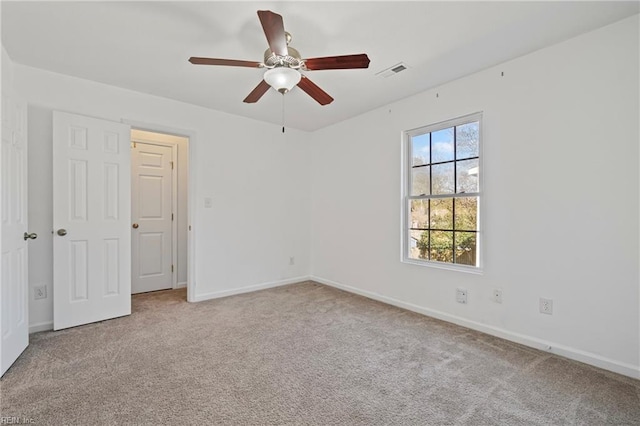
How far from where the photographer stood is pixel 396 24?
218 centimetres

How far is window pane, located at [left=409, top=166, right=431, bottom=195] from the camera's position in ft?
11.3

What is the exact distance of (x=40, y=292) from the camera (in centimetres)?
291

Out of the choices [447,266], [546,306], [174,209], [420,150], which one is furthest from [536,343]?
[174,209]

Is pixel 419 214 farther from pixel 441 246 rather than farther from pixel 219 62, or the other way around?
pixel 219 62

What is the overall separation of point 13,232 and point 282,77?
2321 mm

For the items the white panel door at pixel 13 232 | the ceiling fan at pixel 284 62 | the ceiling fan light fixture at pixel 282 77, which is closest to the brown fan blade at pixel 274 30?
the ceiling fan at pixel 284 62

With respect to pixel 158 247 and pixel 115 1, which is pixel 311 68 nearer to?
pixel 115 1

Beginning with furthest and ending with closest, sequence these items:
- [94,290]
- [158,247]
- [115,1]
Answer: [158,247] → [94,290] → [115,1]

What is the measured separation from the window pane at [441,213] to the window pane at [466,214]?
8 centimetres

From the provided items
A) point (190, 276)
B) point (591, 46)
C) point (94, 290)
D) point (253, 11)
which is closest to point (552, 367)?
point (591, 46)

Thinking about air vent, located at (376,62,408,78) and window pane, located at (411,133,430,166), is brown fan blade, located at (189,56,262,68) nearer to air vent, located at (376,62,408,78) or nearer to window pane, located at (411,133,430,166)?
air vent, located at (376,62,408,78)

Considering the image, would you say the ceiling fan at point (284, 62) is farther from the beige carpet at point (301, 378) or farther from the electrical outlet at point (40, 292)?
the electrical outlet at point (40, 292)

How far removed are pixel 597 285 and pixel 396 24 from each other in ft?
7.85

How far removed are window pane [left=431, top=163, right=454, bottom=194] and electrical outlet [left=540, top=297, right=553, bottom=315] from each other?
1252mm
